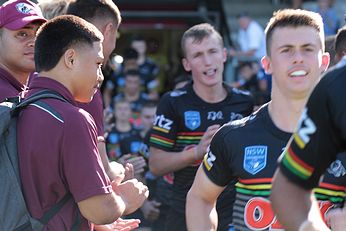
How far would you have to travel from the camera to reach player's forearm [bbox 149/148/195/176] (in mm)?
6590

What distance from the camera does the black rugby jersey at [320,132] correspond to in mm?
2984

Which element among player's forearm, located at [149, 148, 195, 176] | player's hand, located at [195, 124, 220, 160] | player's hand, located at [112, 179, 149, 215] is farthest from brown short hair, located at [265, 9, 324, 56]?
player's forearm, located at [149, 148, 195, 176]

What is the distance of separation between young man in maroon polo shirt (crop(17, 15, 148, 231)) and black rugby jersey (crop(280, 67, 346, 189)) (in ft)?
4.12

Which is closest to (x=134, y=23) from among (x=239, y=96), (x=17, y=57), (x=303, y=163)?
(x=239, y=96)

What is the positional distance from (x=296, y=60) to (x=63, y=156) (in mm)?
1324

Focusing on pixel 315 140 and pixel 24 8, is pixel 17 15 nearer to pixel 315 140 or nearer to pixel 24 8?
pixel 24 8

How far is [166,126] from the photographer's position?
6875 mm

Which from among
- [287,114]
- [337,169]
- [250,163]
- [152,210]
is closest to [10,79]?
[250,163]

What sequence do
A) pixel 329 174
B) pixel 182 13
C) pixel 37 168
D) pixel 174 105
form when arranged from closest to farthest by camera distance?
pixel 37 168 < pixel 329 174 < pixel 174 105 < pixel 182 13

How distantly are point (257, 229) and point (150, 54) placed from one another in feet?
49.4

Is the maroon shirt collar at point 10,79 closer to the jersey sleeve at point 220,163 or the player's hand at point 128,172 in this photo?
the player's hand at point 128,172

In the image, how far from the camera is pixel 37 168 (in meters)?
4.04

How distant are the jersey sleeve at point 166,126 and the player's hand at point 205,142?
0.46 m

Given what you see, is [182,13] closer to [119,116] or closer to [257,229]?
[119,116]
